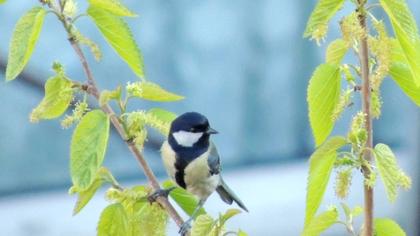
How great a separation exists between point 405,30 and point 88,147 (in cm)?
25

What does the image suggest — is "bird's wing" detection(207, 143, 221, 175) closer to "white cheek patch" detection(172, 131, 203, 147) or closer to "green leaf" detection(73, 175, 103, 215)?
"white cheek patch" detection(172, 131, 203, 147)

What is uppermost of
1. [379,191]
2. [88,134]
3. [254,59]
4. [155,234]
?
[88,134]

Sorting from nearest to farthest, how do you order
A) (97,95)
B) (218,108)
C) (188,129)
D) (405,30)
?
(405,30) → (97,95) → (188,129) → (218,108)

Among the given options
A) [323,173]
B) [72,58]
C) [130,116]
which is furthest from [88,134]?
[72,58]

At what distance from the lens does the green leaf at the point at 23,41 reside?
2.40 ft

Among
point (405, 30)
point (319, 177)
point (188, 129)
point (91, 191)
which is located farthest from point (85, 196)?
point (188, 129)

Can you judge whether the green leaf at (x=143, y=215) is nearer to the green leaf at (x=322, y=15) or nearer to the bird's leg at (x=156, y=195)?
the bird's leg at (x=156, y=195)

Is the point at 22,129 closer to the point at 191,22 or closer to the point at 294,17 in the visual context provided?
the point at 191,22

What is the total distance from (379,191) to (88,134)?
1995 mm

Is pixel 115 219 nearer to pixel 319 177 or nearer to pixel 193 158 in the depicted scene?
pixel 319 177

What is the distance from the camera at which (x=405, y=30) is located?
70 cm

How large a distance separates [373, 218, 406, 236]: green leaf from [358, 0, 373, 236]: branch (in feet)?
0.23

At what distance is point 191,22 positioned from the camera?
2443 mm

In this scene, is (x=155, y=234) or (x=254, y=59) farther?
(x=254, y=59)
